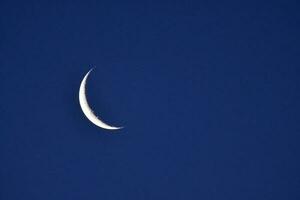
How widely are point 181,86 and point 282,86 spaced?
671 mm

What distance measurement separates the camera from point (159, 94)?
2260 mm

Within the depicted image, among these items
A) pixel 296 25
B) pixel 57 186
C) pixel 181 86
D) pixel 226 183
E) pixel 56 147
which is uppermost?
pixel 296 25

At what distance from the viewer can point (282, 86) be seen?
2.23m

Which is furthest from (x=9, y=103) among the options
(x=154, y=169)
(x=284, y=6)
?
(x=284, y=6)

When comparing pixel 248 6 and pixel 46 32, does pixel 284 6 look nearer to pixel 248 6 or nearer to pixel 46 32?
pixel 248 6

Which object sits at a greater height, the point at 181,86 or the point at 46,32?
the point at 46,32

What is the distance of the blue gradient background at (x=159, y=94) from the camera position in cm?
223

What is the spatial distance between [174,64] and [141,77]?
0.24 m

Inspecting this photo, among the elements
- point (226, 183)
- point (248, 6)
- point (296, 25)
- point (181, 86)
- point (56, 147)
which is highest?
point (248, 6)

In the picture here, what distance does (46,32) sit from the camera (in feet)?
7.46

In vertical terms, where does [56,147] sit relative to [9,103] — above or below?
below

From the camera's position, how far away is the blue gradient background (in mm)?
2232

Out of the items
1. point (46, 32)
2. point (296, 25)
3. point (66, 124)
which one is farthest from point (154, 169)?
point (296, 25)

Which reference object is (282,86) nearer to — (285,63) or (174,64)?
(285,63)
